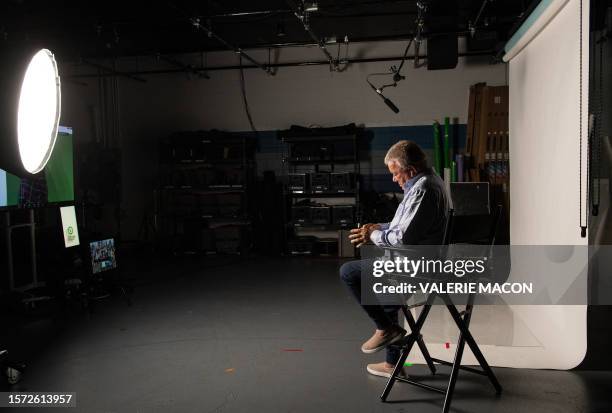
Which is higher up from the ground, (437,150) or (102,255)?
(437,150)

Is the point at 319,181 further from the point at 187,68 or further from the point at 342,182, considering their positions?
the point at 187,68

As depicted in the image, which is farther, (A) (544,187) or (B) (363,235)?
(A) (544,187)

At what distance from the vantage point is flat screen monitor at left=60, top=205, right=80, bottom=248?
4.82 meters

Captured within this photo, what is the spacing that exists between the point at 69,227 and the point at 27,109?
14.2 feet

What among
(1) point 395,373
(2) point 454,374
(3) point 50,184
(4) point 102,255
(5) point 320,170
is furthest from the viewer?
(5) point 320,170

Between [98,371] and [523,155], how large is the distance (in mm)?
3880

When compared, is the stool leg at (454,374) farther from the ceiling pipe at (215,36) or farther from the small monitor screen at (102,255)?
the ceiling pipe at (215,36)

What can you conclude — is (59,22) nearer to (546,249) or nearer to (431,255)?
(431,255)

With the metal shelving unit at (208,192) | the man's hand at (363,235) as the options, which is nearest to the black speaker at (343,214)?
the metal shelving unit at (208,192)

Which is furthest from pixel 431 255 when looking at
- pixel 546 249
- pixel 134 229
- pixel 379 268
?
pixel 134 229

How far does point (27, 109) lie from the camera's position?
0.98 metres

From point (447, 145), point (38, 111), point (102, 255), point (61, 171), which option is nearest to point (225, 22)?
point (61, 171)

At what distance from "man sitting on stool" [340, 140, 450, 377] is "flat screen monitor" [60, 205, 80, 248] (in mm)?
3210

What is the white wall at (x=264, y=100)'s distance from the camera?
788 centimetres
